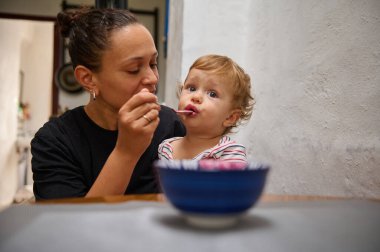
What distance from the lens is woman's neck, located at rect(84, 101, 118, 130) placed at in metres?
1.35

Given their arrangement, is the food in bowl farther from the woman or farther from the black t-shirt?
the black t-shirt

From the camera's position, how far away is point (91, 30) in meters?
1.31

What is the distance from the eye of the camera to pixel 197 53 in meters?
1.99

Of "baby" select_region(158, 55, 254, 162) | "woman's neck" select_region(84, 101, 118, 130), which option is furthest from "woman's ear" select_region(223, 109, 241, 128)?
"woman's neck" select_region(84, 101, 118, 130)

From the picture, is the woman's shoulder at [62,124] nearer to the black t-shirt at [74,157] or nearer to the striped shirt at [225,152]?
the black t-shirt at [74,157]

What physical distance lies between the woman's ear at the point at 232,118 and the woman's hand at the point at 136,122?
0.99ft

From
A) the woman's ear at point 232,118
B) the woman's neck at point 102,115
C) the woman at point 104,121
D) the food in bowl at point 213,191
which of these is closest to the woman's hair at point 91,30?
the woman at point 104,121

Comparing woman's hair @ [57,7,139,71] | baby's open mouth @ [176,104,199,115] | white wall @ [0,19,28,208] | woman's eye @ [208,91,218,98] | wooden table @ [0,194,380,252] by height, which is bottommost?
white wall @ [0,19,28,208]

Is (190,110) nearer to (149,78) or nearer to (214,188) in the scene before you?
(149,78)

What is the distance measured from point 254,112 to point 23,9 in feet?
13.5

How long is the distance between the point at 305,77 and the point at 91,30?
0.83 m

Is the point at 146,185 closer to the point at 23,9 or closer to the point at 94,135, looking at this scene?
the point at 94,135

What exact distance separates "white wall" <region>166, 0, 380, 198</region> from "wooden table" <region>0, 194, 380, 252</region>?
0.57 meters

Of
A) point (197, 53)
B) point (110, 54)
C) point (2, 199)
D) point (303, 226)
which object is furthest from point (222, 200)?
point (2, 199)
